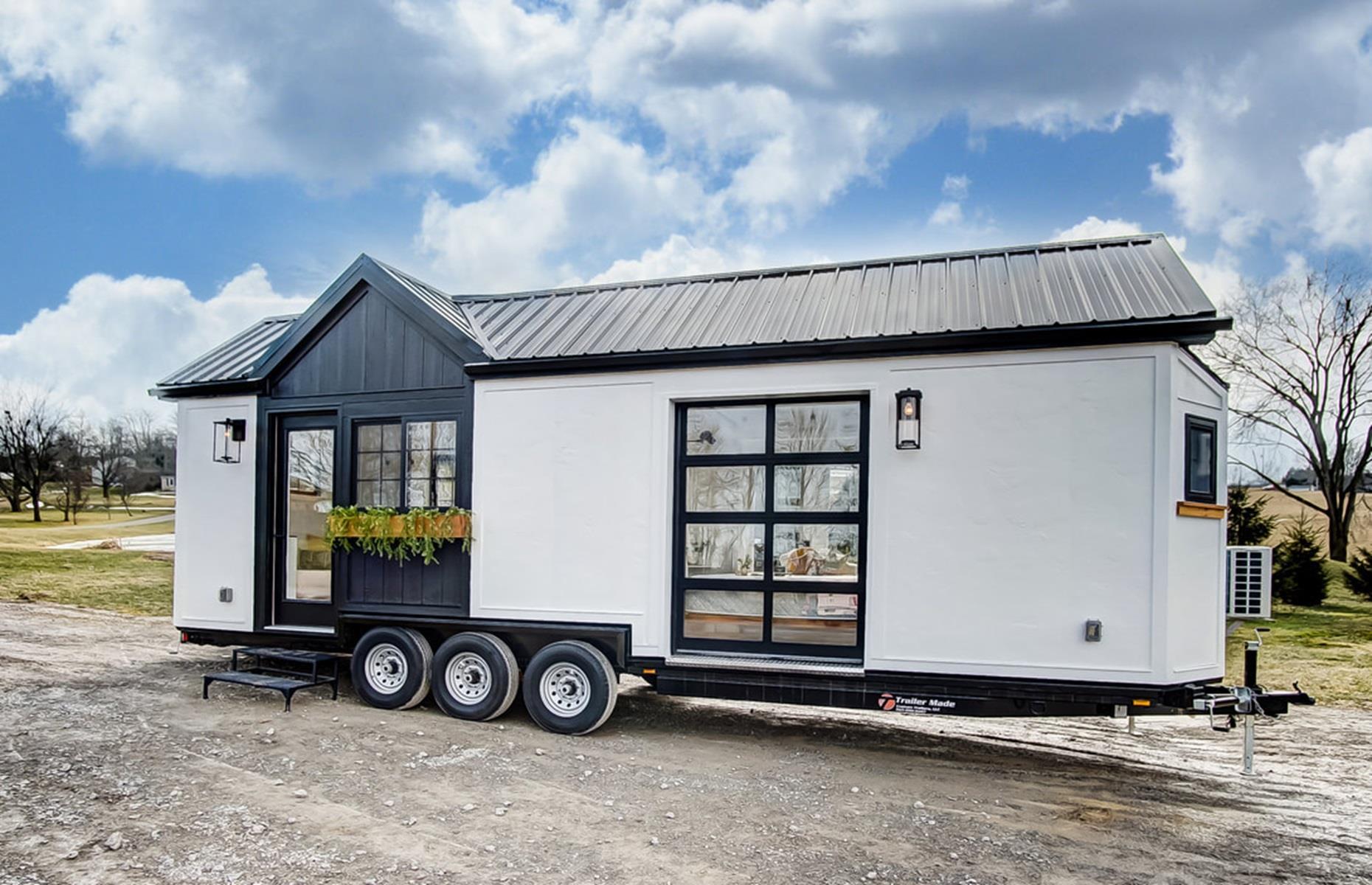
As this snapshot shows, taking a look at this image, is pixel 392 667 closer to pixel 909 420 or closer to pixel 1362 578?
pixel 909 420

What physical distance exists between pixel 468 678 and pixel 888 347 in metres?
4.30

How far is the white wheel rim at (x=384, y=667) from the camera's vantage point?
6.97 meters

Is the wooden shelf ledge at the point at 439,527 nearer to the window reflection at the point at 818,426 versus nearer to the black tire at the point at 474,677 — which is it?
the black tire at the point at 474,677

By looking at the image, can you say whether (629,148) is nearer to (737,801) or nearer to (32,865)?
(737,801)

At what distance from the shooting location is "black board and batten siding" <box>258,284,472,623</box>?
23.1 feet

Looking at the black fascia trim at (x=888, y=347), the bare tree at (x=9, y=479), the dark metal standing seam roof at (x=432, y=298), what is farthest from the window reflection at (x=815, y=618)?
the bare tree at (x=9, y=479)

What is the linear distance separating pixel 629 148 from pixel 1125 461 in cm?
733

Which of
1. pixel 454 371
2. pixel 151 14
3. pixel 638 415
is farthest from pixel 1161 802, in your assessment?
pixel 151 14

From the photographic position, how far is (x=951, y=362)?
572 centimetres

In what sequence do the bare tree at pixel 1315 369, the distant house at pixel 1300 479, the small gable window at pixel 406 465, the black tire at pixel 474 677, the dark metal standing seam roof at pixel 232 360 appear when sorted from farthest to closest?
the distant house at pixel 1300 479 → the bare tree at pixel 1315 369 → the dark metal standing seam roof at pixel 232 360 → the small gable window at pixel 406 465 → the black tire at pixel 474 677

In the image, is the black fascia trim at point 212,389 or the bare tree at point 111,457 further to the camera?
the bare tree at point 111,457

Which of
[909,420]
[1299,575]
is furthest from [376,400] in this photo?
[1299,575]

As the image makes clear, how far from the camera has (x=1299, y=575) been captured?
48.1 feet

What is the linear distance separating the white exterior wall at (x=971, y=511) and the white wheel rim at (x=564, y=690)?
44 centimetres
